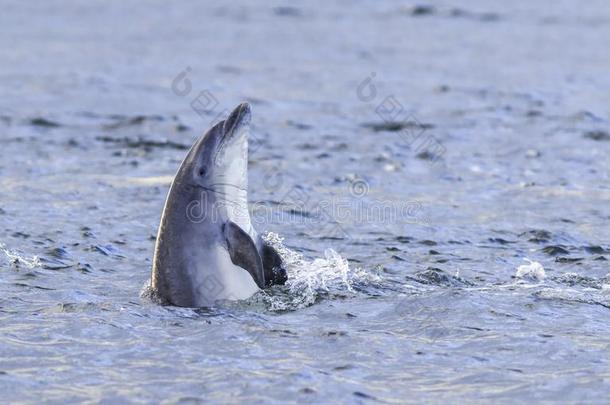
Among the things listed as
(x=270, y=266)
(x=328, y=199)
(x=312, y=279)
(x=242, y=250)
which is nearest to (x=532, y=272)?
(x=312, y=279)

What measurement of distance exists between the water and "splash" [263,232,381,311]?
0.03 meters

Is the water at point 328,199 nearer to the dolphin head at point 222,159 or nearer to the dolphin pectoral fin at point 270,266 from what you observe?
the dolphin pectoral fin at point 270,266

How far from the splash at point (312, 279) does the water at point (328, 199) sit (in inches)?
1.2

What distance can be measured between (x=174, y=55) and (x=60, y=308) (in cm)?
1591

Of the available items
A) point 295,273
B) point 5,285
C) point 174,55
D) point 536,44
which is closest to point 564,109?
point 536,44

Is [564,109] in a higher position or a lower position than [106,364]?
higher

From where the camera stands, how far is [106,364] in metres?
9.12

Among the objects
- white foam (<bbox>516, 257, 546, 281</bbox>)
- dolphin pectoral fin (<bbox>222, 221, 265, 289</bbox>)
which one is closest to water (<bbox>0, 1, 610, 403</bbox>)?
white foam (<bbox>516, 257, 546, 281</bbox>)

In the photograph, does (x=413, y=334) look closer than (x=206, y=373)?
No

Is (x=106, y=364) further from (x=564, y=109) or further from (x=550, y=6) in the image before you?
(x=550, y=6)

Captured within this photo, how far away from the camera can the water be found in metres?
9.12

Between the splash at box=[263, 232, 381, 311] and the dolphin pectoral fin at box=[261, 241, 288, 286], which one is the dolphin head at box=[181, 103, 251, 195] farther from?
the splash at box=[263, 232, 381, 311]

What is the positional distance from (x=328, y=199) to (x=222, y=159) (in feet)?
16.4

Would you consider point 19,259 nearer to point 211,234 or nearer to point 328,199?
point 211,234
